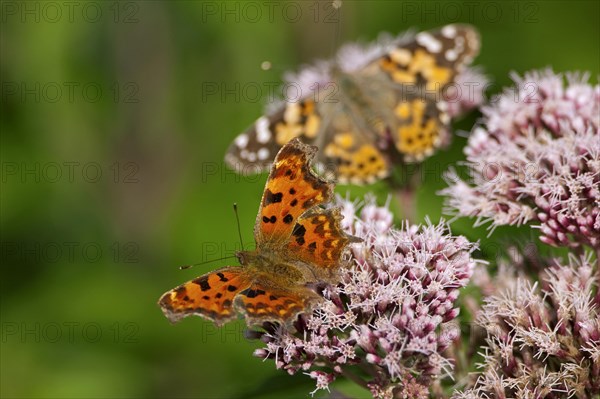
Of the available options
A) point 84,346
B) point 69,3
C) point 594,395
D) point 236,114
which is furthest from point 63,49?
point 594,395

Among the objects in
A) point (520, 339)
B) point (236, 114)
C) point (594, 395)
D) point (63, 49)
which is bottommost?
point (594, 395)

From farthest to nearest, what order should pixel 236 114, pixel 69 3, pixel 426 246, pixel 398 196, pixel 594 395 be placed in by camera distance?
1. pixel 236 114
2. pixel 69 3
3. pixel 398 196
4. pixel 426 246
5. pixel 594 395

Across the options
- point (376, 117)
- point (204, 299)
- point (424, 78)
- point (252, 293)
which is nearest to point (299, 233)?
point (252, 293)

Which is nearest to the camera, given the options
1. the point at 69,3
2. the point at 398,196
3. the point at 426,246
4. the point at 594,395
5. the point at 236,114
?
the point at 594,395

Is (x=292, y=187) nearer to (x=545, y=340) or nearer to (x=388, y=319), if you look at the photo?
(x=388, y=319)

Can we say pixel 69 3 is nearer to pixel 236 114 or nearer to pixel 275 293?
pixel 236 114

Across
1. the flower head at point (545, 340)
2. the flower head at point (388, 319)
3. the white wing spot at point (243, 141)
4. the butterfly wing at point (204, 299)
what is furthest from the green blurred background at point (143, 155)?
the butterfly wing at point (204, 299)

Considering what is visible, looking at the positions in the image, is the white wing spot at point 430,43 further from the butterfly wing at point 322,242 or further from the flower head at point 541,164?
the butterfly wing at point 322,242
